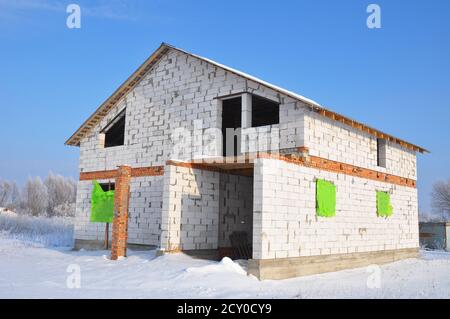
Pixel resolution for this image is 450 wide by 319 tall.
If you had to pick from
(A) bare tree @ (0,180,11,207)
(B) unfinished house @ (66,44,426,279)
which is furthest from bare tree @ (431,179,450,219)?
(A) bare tree @ (0,180,11,207)

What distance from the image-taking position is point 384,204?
55.0 feet

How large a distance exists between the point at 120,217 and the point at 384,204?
9.60m

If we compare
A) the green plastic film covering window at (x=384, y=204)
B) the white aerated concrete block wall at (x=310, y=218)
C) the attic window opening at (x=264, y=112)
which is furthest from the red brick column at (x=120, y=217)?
the green plastic film covering window at (x=384, y=204)

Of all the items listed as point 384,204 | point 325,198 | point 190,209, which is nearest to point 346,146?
point 325,198

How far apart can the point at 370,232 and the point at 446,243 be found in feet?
38.3

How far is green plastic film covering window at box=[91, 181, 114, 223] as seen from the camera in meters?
16.7

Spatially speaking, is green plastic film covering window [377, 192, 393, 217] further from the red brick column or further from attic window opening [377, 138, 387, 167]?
the red brick column

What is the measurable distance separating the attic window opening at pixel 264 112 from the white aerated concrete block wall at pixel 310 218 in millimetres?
3784

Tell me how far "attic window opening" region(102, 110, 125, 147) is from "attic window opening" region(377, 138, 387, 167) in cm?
1037

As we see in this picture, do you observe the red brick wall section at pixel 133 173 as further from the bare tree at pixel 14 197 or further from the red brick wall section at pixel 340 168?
the bare tree at pixel 14 197

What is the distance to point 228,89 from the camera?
49.7ft

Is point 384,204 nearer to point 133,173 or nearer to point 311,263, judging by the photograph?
point 311,263
